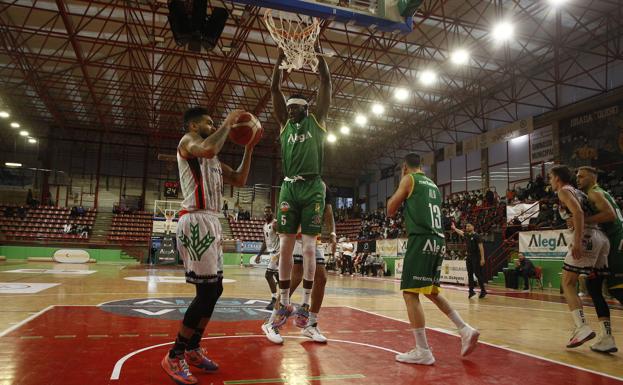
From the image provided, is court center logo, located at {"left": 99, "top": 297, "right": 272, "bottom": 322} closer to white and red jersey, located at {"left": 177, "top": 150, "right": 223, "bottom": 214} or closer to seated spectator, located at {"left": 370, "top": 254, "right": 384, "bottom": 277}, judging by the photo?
white and red jersey, located at {"left": 177, "top": 150, "right": 223, "bottom": 214}

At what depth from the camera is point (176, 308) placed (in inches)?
274

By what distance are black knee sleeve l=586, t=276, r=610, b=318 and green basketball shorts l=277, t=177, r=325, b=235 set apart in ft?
A: 10.2

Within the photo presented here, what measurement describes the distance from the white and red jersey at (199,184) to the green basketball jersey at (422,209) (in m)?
1.81

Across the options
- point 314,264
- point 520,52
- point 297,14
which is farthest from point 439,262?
point 520,52

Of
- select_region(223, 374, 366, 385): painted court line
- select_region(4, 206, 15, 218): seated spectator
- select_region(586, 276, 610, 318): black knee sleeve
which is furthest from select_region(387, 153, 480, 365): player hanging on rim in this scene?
select_region(4, 206, 15, 218): seated spectator

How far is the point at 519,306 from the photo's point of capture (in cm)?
913

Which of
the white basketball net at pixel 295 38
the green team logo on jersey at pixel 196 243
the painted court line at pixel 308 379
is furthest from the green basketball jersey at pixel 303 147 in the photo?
the painted court line at pixel 308 379

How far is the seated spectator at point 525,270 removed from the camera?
548 inches

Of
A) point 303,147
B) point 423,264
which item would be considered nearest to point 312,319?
point 423,264

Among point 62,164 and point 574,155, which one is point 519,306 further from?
point 62,164

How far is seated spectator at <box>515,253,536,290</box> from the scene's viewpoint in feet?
45.7

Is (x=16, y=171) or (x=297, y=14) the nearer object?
(x=297, y=14)

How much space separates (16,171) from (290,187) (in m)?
39.3

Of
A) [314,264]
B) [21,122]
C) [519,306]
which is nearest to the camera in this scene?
[314,264]
